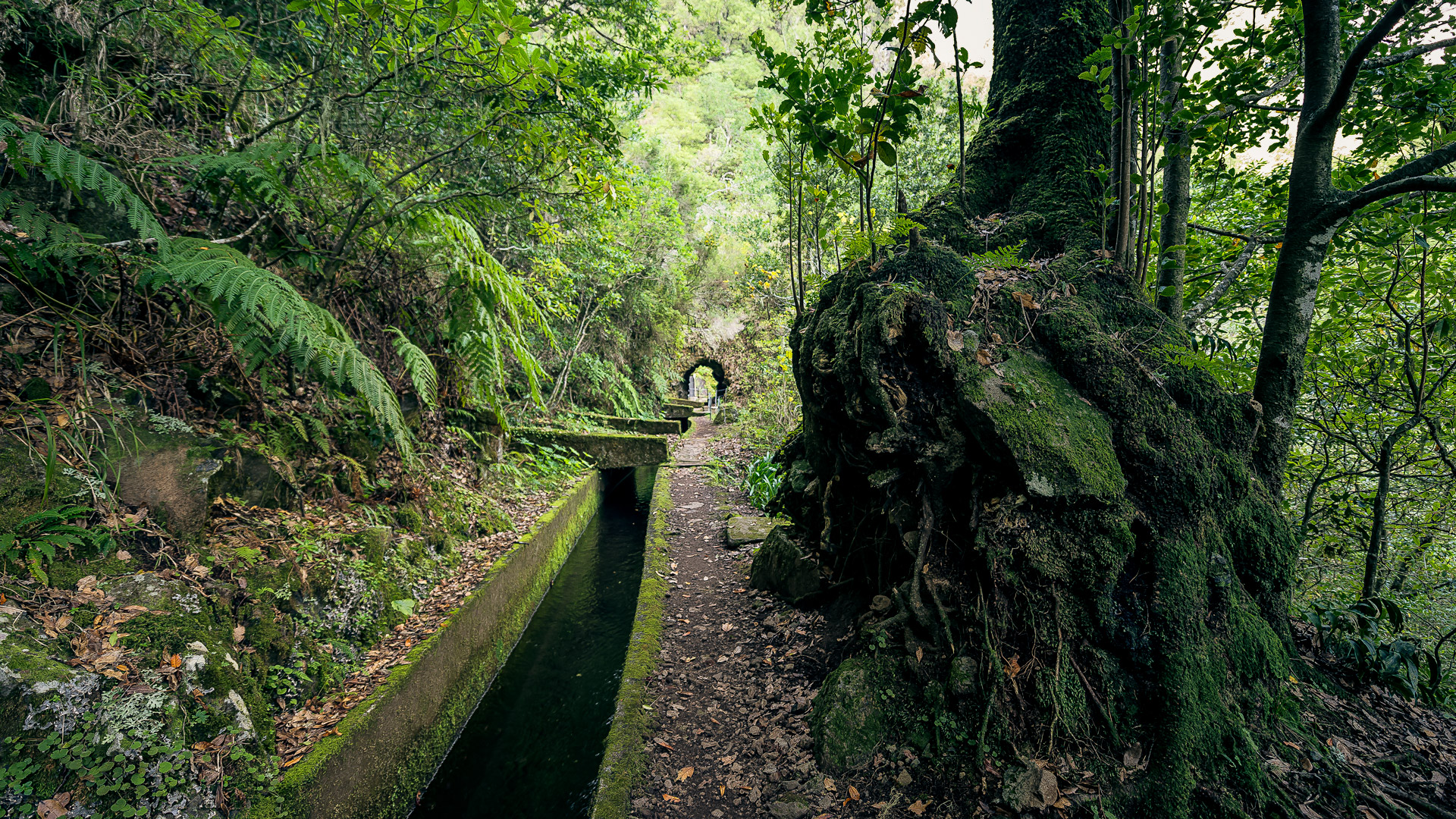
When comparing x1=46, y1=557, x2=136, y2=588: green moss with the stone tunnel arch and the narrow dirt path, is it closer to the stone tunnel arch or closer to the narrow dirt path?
the narrow dirt path

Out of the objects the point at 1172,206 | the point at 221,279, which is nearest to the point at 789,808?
the point at 221,279

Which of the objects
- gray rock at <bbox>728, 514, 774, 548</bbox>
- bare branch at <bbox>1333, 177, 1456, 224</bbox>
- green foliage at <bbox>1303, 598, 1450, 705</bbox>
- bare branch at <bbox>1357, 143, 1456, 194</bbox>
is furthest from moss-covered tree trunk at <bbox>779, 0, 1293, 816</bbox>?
gray rock at <bbox>728, 514, 774, 548</bbox>

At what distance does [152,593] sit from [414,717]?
5.26ft

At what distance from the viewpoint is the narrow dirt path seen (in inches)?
99.4

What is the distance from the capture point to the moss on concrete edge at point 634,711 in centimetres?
253

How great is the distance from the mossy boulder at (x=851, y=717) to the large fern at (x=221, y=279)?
3418 millimetres

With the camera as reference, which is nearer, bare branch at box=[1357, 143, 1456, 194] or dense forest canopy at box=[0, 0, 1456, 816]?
bare branch at box=[1357, 143, 1456, 194]

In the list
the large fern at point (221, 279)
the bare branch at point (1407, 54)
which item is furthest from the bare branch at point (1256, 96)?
the large fern at point (221, 279)

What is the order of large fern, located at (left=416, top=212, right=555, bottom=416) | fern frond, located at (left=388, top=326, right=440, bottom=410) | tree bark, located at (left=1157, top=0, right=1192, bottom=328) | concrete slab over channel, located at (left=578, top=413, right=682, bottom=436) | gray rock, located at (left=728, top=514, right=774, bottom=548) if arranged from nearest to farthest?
tree bark, located at (left=1157, top=0, right=1192, bottom=328)
fern frond, located at (left=388, top=326, right=440, bottom=410)
large fern, located at (left=416, top=212, right=555, bottom=416)
gray rock, located at (left=728, top=514, right=774, bottom=548)
concrete slab over channel, located at (left=578, top=413, right=682, bottom=436)

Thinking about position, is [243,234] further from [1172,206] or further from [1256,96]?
[1256,96]

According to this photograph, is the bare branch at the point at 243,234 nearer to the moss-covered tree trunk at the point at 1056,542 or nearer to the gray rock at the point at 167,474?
the gray rock at the point at 167,474

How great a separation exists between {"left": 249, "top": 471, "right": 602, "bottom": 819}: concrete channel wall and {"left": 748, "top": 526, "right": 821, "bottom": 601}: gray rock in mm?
2450

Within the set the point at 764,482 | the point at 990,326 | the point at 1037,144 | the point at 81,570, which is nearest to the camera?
the point at 81,570

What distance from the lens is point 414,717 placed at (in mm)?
3289
